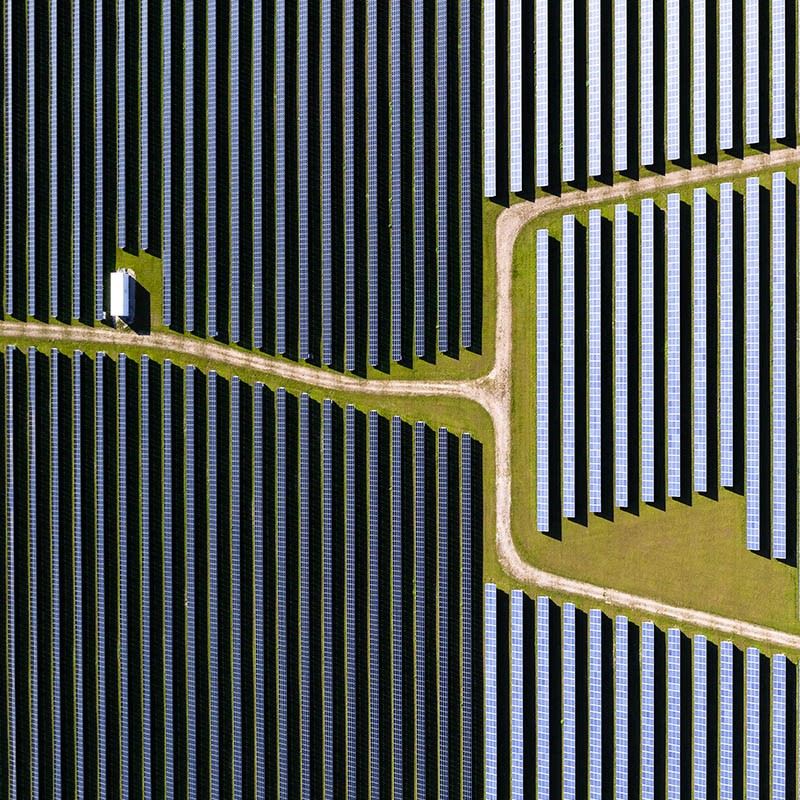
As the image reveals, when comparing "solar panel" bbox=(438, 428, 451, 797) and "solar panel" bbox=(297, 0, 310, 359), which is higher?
"solar panel" bbox=(297, 0, 310, 359)

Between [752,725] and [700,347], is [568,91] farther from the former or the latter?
[752,725]

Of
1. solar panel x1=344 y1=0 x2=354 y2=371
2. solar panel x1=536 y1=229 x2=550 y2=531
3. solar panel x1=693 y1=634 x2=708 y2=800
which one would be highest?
solar panel x1=344 y1=0 x2=354 y2=371

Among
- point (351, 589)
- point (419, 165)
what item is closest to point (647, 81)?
point (419, 165)

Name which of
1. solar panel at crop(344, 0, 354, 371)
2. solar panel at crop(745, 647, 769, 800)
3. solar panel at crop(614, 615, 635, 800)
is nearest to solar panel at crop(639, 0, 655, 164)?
solar panel at crop(344, 0, 354, 371)

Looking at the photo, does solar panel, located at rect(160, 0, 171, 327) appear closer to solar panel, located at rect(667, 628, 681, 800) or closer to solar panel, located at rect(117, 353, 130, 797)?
solar panel, located at rect(117, 353, 130, 797)

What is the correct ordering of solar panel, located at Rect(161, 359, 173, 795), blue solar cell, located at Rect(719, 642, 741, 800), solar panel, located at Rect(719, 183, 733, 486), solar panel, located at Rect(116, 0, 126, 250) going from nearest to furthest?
1. solar panel, located at Rect(719, 183, 733, 486)
2. blue solar cell, located at Rect(719, 642, 741, 800)
3. solar panel, located at Rect(161, 359, 173, 795)
4. solar panel, located at Rect(116, 0, 126, 250)

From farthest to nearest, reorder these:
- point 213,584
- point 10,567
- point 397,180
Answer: point 10,567 < point 213,584 < point 397,180

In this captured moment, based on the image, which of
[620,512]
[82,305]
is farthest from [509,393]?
[82,305]
